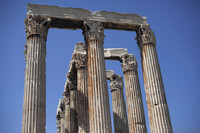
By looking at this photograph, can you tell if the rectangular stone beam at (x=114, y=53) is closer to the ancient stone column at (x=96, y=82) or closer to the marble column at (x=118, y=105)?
the marble column at (x=118, y=105)

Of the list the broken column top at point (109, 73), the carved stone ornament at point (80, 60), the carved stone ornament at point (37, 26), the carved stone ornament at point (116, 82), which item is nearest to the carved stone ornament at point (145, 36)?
the carved stone ornament at point (80, 60)

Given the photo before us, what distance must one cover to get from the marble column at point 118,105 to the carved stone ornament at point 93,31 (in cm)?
901

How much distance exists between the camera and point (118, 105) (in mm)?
25172

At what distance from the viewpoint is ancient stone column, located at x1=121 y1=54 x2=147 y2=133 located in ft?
69.9

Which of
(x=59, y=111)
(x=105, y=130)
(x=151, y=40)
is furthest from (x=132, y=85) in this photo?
(x=59, y=111)

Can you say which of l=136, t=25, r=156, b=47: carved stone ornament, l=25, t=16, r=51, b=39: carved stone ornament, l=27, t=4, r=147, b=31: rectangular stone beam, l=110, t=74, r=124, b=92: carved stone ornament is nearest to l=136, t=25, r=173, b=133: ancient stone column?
l=136, t=25, r=156, b=47: carved stone ornament

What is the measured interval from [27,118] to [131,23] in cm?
1027

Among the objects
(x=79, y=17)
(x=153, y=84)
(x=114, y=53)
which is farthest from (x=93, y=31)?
(x=114, y=53)

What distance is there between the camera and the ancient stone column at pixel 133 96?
2130 centimetres

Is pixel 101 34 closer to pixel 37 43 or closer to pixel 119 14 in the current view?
pixel 119 14

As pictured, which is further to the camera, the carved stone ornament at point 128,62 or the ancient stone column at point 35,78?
the carved stone ornament at point 128,62

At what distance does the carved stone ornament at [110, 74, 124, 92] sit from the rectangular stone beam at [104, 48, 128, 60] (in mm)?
2951

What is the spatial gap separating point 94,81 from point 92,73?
60 centimetres

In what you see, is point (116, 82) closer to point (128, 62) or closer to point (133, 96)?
point (128, 62)
